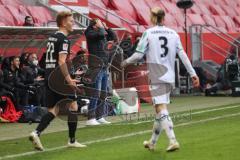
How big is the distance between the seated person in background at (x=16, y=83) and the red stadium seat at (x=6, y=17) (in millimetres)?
4479

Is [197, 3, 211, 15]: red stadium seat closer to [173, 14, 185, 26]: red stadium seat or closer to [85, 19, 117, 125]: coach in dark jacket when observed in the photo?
[173, 14, 185, 26]: red stadium seat

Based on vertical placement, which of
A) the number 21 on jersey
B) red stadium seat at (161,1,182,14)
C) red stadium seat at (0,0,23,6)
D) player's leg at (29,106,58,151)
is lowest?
player's leg at (29,106,58,151)

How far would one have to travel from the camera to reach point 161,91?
32.8 ft

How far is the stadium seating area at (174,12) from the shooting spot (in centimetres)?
2694

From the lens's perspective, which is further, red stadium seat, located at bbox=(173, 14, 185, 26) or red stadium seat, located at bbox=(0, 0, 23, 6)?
red stadium seat, located at bbox=(173, 14, 185, 26)

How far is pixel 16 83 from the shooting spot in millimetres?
16172

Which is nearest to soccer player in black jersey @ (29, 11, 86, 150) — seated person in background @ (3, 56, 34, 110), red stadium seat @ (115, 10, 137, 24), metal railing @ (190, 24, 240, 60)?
seated person in background @ (3, 56, 34, 110)

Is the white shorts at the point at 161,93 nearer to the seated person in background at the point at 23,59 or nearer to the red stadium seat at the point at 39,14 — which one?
the seated person in background at the point at 23,59

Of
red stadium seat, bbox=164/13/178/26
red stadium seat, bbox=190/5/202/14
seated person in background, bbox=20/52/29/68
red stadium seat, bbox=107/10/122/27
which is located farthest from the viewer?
red stadium seat, bbox=190/5/202/14

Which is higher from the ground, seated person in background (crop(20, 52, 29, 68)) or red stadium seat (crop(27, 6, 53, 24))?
red stadium seat (crop(27, 6, 53, 24))

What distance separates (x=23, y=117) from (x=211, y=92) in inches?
397

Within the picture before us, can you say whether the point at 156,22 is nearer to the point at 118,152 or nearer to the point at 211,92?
the point at 118,152

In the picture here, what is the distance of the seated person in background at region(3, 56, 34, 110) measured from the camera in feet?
53.0

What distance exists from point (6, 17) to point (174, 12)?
1232 centimetres
